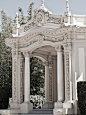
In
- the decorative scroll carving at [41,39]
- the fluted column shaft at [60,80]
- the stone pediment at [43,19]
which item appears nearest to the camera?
the fluted column shaft at [60,80]

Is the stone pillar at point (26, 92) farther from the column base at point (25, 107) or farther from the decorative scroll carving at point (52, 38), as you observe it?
the decorative scroll carving at point (52, 38)

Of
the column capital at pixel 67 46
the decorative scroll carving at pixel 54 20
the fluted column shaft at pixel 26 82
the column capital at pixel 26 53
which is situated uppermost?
the decorative scroll carving at pixel 54 20

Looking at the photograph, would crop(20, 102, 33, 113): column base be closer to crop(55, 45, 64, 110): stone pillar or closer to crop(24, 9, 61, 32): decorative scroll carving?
crop(55, 45, 64, 110): stone pillar

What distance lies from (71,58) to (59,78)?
4.72ft

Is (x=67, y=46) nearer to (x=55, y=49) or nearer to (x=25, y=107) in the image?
(x=55, y=49)

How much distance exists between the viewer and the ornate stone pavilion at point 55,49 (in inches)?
654

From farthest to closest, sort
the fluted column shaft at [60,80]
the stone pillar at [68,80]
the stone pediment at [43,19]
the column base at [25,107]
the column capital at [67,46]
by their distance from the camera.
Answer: the column base at [25,107], the stone pediment at [43,19], the fluted column shaft at [60,80], the column capital at [67,46], the stone pillar at [68,80]

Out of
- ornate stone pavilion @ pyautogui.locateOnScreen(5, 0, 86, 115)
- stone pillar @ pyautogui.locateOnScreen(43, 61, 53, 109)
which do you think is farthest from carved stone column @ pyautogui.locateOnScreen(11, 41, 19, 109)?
stone pillar @ pyautogui.locateOnScreen(43, 61, 53, 109)

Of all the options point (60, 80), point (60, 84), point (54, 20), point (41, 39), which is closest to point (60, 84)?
point (60, 84)

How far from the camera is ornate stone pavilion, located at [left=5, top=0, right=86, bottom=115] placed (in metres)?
16.6

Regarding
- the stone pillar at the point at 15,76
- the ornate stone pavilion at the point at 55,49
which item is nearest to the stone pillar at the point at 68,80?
the ornate stone pavilion at the point at 55,49

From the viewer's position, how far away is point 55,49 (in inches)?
693

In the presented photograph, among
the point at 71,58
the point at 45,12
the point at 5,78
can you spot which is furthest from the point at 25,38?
the point at 5,78

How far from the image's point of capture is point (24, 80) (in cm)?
1919
